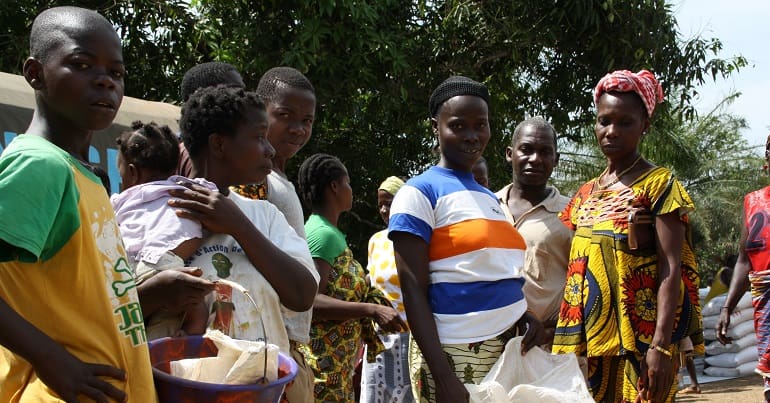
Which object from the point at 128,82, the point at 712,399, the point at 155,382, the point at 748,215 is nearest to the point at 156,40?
the point at 128,82

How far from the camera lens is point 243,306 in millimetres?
2422

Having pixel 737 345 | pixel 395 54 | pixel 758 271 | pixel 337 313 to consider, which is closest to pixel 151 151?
pixel 337 313

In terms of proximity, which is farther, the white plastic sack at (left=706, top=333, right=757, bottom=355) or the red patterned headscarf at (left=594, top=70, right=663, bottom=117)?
the white plastic sack at (left=706, top=333, right=757, bottom=355)

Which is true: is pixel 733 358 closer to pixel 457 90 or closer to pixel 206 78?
pixel 457 90

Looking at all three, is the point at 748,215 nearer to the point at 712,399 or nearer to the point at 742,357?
the point at 712,399

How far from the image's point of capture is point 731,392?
10844 millimetres

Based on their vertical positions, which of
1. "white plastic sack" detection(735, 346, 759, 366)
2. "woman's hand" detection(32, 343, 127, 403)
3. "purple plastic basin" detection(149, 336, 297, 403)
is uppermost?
"woman's hand" detection(32, 343, 127, 403)

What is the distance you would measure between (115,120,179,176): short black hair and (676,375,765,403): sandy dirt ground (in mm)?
8540

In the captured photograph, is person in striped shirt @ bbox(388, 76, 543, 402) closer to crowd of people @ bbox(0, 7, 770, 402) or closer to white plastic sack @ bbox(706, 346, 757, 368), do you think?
crowd of people @ bbox(0, 7, 770, 402)

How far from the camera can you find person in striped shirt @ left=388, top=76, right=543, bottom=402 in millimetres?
3064

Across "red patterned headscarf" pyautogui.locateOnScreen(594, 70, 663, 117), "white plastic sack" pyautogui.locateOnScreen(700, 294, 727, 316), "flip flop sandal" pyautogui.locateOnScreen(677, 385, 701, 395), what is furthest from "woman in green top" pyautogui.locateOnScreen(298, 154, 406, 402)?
"white plastic sack" pyautogui.locateOnScreen(700, 294, 727, 316)

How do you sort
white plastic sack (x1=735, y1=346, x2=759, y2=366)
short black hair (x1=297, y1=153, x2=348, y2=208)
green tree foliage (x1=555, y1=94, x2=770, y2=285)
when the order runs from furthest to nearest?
green tree foliage (x1=555, y1=94, x2=770, y2=285)
white plastic sack (x1=735, y1=346, x2=759, y2=366)
short black hair (x1=297, y1=153, x2=348, y2=208)

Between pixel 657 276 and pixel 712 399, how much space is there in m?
7.55

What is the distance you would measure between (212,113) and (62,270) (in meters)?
0.91
